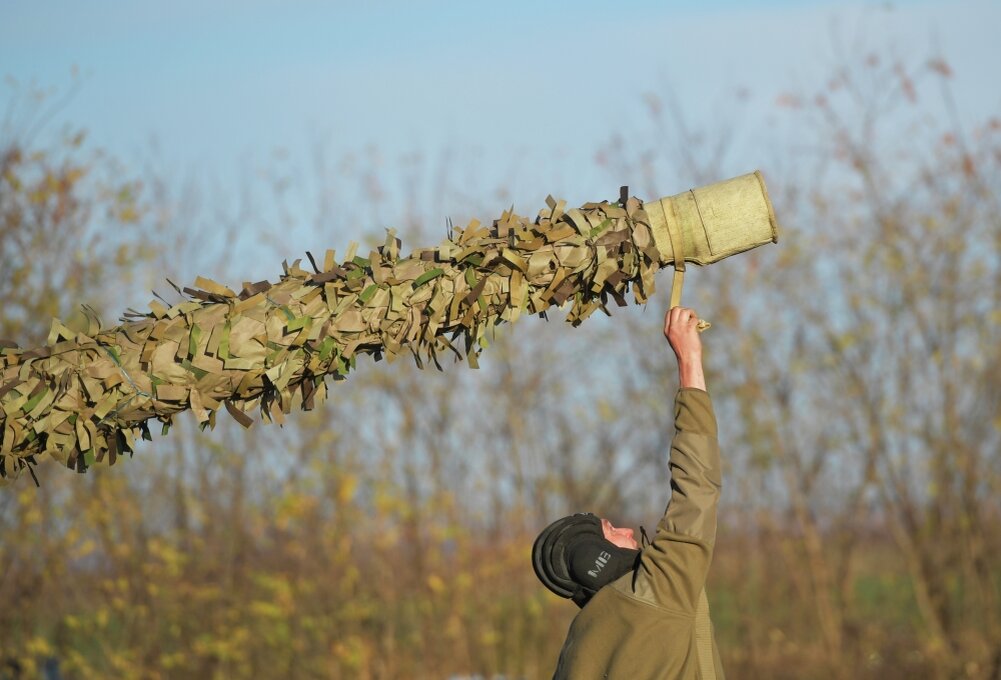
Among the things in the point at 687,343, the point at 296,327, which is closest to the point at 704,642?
the point at 687,343

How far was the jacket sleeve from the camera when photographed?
134 inches

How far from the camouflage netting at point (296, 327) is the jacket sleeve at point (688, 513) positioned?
38 cm

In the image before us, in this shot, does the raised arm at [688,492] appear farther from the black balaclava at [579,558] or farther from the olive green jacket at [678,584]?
the black balaclava at [579,558]

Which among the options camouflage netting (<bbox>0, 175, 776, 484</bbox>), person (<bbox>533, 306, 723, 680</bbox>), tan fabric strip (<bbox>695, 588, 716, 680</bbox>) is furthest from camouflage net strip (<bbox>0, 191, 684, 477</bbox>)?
tan fabric strip (<bbox>695, 588, 716, 680</bbox>)

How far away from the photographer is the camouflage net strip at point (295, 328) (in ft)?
10.5

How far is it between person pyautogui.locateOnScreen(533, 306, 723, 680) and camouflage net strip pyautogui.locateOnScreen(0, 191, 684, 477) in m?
0.33

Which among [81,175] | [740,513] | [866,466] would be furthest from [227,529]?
[866,466]

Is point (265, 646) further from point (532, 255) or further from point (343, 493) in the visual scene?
point (532, 255)

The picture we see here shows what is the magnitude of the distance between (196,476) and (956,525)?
728 cm

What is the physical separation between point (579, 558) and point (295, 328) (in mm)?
1190

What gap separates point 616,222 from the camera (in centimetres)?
337

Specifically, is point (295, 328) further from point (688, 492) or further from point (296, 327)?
point (688, 492)

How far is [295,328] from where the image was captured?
10.6 feet

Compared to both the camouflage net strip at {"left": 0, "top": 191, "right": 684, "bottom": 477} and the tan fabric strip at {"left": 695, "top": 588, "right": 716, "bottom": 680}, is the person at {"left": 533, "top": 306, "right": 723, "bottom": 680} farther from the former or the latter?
the camouflage net strip at {"left": 0, "top": 191, "right": 684, "bottom": 477}
